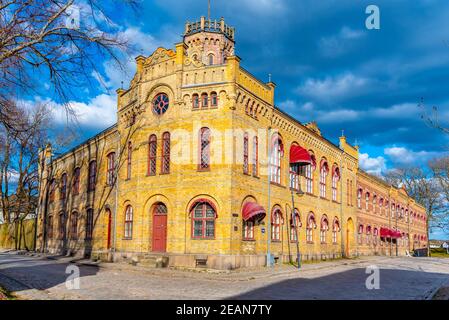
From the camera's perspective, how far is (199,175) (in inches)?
918

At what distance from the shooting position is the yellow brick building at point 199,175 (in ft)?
75.6

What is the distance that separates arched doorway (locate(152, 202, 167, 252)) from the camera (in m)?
24.5

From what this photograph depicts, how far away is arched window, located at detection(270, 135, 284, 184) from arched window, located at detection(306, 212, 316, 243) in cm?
544

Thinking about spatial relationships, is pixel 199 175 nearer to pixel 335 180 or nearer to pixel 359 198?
pixel 335 180

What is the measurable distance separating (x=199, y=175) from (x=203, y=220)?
2.38 metres

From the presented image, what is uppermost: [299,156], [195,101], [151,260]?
[195,101]

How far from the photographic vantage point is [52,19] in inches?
422

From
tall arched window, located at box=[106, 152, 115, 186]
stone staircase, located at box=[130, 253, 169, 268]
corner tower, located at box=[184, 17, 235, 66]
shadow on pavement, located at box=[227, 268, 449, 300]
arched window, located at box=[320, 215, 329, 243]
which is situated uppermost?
corner tower, located at box=[184, 17, 235, 66]

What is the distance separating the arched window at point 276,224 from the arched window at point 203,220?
17.4ft

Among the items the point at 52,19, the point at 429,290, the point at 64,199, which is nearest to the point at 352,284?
the point at 429,290

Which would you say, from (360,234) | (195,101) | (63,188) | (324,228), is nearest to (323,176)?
(324,228)

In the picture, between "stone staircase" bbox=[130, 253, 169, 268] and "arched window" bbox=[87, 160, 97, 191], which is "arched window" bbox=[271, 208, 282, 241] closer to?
"stone staircase" bbox=[130, 253, 169, 268]

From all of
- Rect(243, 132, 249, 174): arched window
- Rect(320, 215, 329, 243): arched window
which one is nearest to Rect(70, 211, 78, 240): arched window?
Rect(243, 132, 249, 174): arched window
